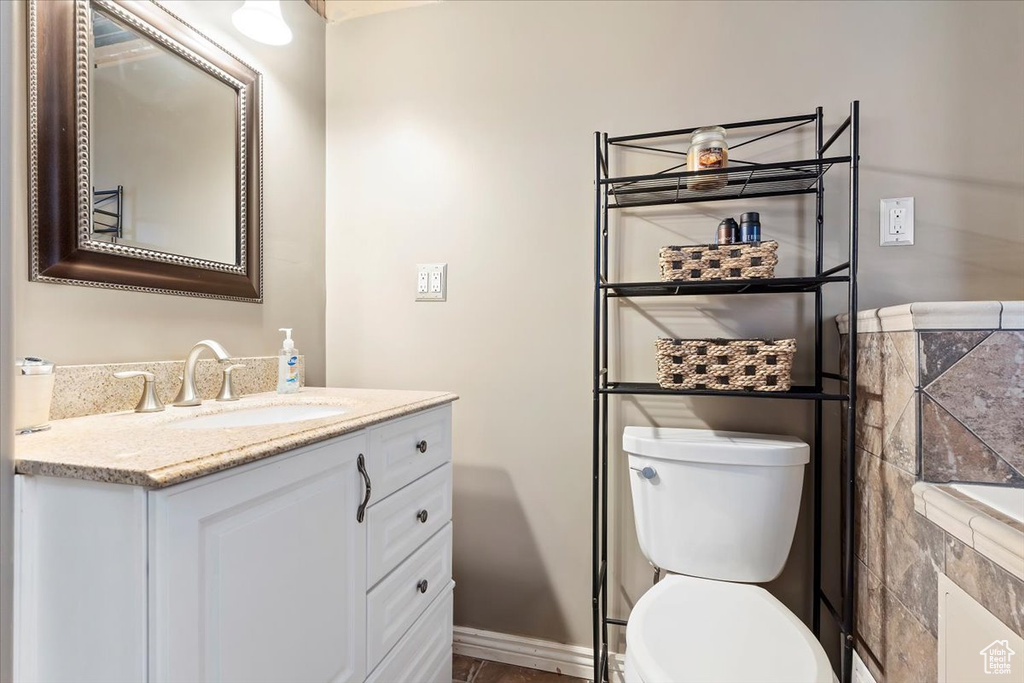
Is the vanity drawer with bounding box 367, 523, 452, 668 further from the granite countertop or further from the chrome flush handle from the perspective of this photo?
the chrome flush handle

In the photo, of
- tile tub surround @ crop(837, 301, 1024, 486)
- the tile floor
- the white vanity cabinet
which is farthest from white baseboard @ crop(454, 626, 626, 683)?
tile tub surround @ crop(837, 301, 1024, 486)

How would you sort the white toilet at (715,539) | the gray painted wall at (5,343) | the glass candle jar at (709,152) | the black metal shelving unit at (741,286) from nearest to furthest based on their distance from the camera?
1. the gray painted wall at (5,343)
2. the white toilet at (715,539)
3. the black metal shelving unit at (741,286)
4. the glass candle jar at (709,152)

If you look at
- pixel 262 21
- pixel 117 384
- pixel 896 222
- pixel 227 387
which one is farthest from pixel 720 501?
pixel 262 21

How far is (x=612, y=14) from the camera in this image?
1.45 m

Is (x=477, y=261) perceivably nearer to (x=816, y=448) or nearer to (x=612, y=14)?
(x=612, y=14)

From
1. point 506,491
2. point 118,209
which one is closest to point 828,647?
point 506,491

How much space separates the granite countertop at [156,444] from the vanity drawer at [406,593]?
1.22 ft

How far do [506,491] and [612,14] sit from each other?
5.06 ft

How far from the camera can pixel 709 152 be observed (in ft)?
3.93

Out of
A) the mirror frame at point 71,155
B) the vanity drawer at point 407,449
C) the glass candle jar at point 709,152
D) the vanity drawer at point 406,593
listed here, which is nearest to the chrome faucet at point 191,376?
the mirror frame at point 71,155

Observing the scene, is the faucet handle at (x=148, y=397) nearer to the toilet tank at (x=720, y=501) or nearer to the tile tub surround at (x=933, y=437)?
the toilet tank at (x=720, y=501)

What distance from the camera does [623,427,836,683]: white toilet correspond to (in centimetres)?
98

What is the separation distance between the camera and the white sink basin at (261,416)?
1.04 m

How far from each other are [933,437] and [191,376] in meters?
1.61
